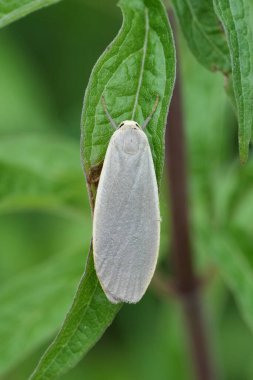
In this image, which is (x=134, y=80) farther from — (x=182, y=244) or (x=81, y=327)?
(x=182, y=244)

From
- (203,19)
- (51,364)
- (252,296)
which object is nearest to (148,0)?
(203,19)

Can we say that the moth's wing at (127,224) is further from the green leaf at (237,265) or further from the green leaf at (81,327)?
the green leaf at (237,265)

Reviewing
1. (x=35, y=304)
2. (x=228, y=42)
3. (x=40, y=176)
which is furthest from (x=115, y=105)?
(x=35, y=304)

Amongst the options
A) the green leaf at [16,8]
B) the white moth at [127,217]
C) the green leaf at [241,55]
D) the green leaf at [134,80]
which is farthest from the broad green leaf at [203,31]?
the green leaf at [16,8]

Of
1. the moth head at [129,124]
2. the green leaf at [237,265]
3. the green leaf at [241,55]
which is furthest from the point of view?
the green leaf at [237,265]

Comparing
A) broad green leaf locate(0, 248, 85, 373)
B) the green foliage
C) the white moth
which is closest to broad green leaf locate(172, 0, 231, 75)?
the green foliage

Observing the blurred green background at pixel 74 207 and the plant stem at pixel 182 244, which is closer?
the plant stem at pixel 182 244
